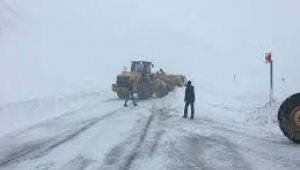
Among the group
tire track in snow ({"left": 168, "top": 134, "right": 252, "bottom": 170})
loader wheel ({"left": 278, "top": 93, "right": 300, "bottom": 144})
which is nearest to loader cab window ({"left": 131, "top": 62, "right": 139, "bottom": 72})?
tire track in snow ({"left": 168, "top": 134, "right": 252, "bottom": 170})

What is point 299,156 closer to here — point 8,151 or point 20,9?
point 8,151

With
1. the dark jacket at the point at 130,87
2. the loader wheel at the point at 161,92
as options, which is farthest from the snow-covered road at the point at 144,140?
the loader wheel at the point at 161,92

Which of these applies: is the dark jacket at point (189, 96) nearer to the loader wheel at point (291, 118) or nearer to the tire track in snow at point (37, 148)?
the tire track in snow at point (37, 148)

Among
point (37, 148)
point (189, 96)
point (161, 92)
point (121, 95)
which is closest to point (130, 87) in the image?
point (121, 95)

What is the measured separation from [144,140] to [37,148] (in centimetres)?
303

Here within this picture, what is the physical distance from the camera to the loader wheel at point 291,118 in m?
15.5

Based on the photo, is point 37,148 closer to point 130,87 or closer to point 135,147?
point 135,147

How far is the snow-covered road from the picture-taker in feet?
42.4

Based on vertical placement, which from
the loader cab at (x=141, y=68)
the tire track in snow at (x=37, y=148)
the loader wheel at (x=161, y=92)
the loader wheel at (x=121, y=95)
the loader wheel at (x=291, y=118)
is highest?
the loader cab at (x=141, y=68)

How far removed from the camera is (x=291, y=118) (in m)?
15.6

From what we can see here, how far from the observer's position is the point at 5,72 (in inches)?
1745

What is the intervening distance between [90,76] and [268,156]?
42.7 m

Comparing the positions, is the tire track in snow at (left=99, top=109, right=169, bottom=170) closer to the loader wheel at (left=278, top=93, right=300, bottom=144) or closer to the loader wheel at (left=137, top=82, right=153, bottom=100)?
the loader wheel at (left=278, top=93, right=300, bottom=144)

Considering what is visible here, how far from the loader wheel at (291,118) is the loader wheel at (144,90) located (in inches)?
715
